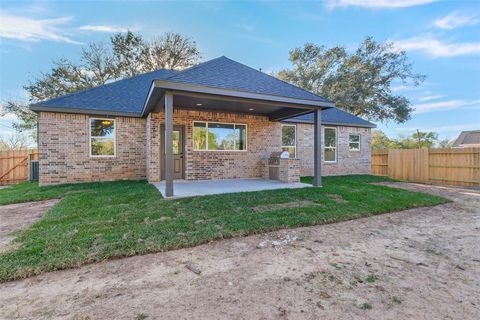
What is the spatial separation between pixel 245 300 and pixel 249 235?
5.66 feet

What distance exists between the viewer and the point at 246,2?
993cm

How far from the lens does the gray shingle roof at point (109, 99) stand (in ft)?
27.4

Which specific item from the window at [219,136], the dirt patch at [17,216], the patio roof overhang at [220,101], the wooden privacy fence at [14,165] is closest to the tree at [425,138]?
the patio roof overhang at [220,101]

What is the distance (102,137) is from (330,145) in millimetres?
11033

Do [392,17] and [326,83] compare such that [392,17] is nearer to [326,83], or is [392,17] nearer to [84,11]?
[326,83]

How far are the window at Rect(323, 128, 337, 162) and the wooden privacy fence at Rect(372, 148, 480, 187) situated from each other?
3.51m

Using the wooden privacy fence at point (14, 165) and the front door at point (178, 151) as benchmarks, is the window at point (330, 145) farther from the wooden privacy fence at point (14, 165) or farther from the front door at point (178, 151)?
the wooden privacy fence at point (14, 165)

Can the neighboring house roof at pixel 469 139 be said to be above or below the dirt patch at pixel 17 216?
above

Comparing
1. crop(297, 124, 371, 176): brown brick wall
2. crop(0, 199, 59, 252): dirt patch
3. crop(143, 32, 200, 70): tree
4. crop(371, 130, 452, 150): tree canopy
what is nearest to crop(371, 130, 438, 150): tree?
crop(371, 130, 452, 150): tree canopy

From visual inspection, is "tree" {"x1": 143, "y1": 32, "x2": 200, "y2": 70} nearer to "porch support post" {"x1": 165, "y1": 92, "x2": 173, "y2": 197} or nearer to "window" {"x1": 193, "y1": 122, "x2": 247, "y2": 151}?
"window" {"x1": 193, "y1": 122, "x2": 247, "y2": 151}

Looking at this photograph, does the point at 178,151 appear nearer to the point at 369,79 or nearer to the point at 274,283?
the point at 274,283

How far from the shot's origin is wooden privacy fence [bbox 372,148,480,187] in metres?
9.84

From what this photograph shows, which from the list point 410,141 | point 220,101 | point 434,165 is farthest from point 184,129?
point 410,141

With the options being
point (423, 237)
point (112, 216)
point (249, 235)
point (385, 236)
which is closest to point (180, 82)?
point (112, 216)
